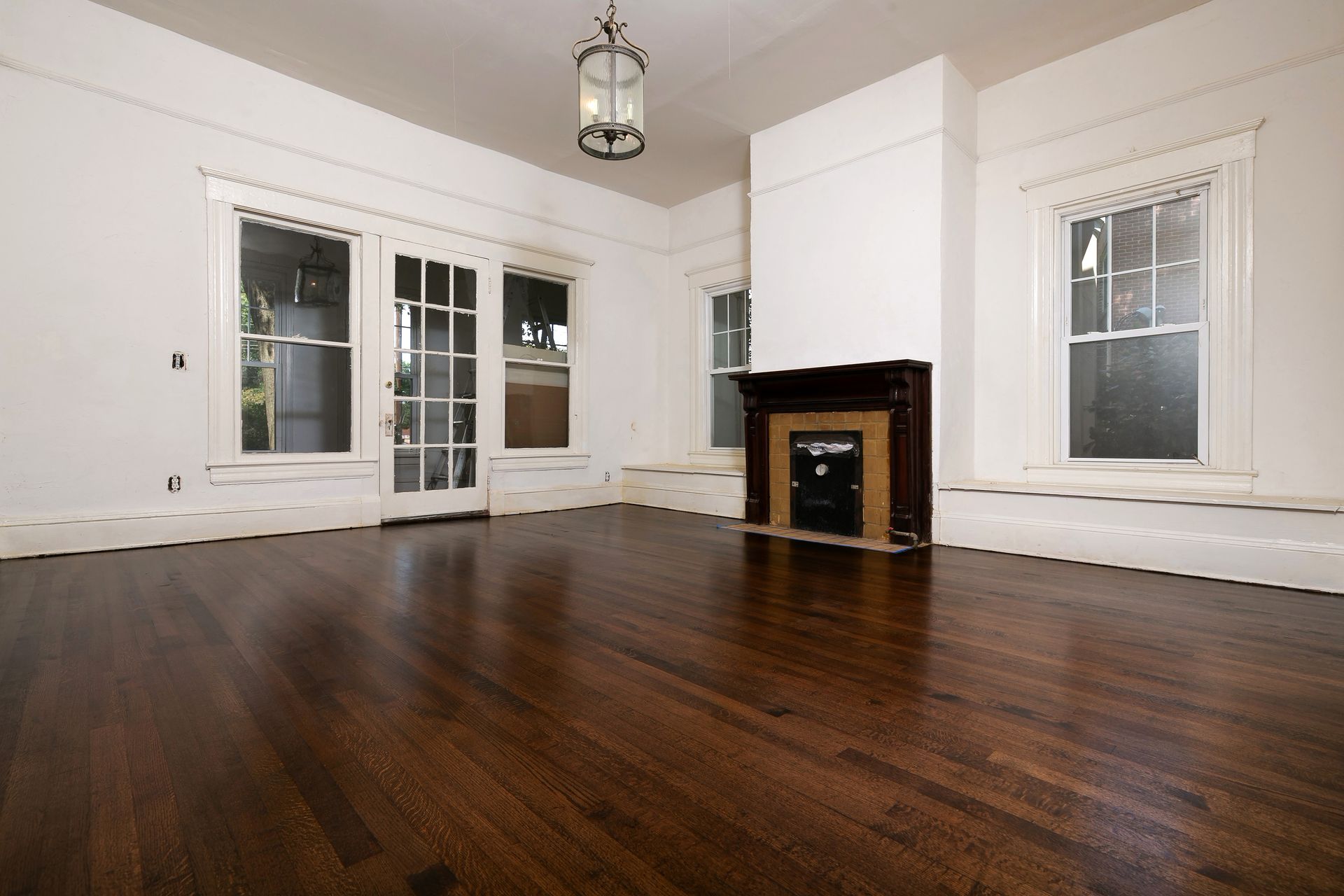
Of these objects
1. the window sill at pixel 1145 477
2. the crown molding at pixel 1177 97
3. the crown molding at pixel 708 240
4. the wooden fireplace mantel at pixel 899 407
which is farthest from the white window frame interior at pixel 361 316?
the window sill at pixel 1145 477

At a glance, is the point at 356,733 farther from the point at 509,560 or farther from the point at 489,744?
the point at 509,560

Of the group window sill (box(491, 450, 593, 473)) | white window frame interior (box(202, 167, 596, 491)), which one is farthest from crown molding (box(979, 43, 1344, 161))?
window sill (box(491, 450, 593, 473))

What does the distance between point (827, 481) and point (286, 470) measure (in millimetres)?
3852

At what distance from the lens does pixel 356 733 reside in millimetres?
1515

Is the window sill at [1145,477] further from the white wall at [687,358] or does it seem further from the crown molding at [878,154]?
the white wall at [687,358]

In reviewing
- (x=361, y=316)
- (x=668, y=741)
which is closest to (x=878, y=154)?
(x=361, y=316)

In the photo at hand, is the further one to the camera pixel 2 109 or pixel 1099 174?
pixel 1099 174

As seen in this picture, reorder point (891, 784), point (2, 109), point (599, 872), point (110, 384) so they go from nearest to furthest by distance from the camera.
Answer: point (599, 872)
point (891, 784)
point (2, 109)
point (110, 384)

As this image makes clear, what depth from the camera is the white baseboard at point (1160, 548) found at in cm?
298

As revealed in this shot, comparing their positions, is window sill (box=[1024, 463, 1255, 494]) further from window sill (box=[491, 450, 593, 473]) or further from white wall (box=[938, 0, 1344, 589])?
window sill (box=[491, 450, 593, 473])

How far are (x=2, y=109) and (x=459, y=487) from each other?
3.52 m

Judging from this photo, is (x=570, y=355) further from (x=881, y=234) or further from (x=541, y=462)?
(x=881, y=234)

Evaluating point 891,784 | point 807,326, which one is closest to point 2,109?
point 807,326

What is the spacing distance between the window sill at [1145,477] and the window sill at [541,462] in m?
3.87
